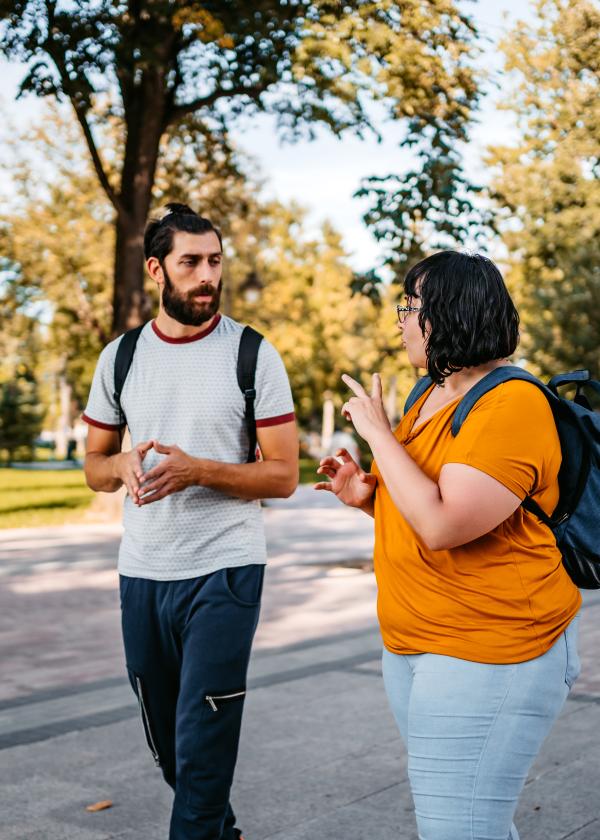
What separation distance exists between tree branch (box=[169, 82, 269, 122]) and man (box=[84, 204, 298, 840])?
33.5 ft

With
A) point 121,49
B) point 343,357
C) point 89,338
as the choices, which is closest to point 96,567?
point 121,49

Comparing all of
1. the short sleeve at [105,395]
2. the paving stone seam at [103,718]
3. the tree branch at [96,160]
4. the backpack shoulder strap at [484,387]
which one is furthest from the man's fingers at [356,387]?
the tree branch at [96,160]

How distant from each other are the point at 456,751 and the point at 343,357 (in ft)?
139

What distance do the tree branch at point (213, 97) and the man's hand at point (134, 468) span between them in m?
10.5

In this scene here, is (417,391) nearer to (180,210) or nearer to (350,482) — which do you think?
(350,482)

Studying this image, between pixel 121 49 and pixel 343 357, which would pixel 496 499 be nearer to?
pixel 121 49

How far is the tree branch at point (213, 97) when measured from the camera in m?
14.3

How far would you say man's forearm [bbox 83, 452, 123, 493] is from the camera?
3.53 m

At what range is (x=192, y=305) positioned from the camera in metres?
3.48

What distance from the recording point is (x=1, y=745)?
5480 mm

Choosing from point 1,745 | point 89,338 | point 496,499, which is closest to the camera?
point 496,499

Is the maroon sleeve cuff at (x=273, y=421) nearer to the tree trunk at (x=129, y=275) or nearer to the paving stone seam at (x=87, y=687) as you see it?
the paving stone seam at (x=87, y=687)

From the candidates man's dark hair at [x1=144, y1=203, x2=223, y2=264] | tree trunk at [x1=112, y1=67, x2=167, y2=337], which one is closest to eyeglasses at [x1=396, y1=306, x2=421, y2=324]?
man's dark hair at [x1=144, y1=203, x2=223, y2=264]

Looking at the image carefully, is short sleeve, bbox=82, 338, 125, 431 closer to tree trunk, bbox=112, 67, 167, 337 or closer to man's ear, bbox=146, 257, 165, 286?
man's ear, bbox=146, 257, 165, 286
